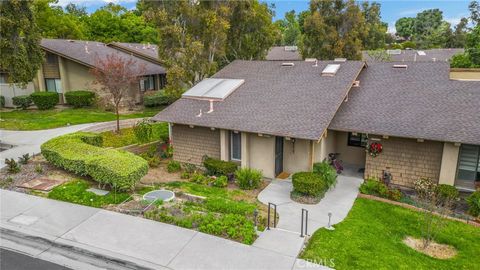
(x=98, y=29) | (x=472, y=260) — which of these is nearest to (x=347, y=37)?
(x=472, y=260)

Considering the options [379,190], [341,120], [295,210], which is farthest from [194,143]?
[379,190]

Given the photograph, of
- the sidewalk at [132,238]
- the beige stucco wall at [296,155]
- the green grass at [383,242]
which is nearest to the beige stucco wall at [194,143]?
the beige stucco wall at [296,155]

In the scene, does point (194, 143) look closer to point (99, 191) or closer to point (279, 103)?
point (279, 103)

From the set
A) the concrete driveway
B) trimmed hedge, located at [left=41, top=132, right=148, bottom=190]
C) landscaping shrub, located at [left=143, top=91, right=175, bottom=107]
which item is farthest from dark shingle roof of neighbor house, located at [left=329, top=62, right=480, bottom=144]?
landscaping shrub, located at [left=143, top=91, right=175, bottom=107]

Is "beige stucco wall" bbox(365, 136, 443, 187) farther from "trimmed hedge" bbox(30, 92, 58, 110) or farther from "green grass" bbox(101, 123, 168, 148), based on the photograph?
"trimmed hedge" bbox(30, 92, 58, 110)

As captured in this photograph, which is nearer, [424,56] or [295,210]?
[295,210]

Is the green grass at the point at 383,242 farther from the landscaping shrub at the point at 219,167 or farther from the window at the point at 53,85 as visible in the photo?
the window at the point at 53,85
